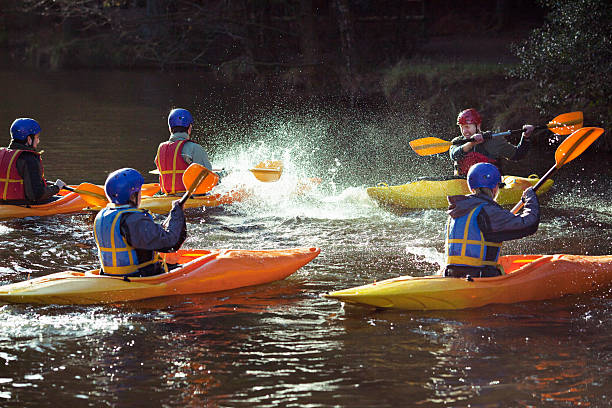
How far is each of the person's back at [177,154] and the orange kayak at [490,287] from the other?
340 centimetres

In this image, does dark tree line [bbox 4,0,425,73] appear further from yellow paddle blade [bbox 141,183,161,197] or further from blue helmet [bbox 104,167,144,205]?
blue helmet [bbox 104,167,144,205]

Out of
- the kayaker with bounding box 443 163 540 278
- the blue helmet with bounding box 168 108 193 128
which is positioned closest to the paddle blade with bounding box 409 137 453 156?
the blue helmet with bounding box 168 108 193 128

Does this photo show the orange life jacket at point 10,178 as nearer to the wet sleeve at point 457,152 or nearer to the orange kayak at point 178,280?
the orange kayak at point 178,280

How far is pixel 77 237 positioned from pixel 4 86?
14485 millimetres

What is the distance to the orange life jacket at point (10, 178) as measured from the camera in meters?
8.55

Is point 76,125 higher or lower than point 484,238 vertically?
higher

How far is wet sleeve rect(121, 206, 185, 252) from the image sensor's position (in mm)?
5673

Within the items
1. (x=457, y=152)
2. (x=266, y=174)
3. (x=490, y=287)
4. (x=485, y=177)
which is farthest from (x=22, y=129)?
(x=490, y=287)

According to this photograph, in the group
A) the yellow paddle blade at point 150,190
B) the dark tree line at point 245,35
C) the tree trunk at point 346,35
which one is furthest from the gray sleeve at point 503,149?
the dark tree line at point 245,35

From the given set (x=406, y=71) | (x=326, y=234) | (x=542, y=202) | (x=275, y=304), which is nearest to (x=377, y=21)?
(x=406, y=71)

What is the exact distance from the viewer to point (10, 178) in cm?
873

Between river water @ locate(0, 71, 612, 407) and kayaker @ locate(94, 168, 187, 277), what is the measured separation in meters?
0.50

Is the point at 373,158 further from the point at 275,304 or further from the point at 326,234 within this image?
the point at 275,304

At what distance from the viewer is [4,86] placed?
21.3 m
